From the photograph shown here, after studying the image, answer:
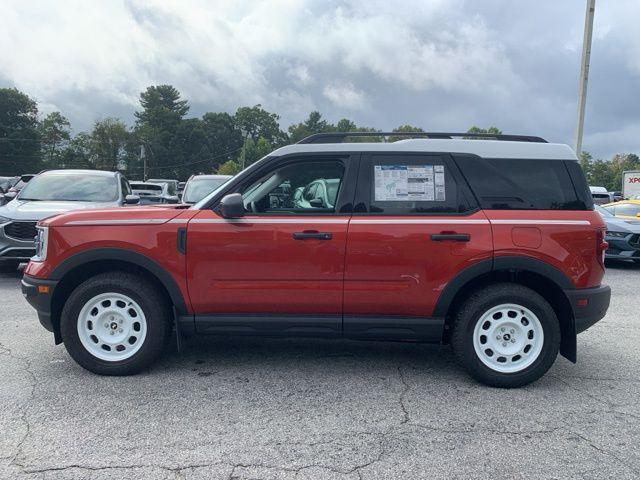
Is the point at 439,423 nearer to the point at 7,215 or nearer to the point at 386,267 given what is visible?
the point at 386,267

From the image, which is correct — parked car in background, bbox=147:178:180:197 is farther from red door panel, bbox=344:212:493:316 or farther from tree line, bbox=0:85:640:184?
tree line, bbox=0:85:640:184

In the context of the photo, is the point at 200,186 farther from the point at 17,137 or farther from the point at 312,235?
the point at 17,137

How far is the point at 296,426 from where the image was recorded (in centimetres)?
347

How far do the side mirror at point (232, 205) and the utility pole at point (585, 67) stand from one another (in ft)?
44.2

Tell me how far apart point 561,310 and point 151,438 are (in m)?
3.27

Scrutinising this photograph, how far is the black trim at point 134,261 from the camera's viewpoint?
13.7 ft

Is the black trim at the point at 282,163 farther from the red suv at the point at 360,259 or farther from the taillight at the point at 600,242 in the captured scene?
the taillight at the point at 600,242

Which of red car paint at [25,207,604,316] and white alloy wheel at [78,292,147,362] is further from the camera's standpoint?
white alloy wheel at [78,292,147,362]

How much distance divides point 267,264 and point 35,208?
5832mm

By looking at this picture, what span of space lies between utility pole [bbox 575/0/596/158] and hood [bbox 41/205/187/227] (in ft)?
44.8

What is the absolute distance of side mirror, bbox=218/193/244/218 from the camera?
4049 mm

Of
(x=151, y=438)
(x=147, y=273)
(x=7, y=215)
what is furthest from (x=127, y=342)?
(x=7, y=215)

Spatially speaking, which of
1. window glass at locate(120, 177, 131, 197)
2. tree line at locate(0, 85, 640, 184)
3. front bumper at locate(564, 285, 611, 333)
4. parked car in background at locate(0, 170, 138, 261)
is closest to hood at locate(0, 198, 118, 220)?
parked car in background at locate(0, 170, 138, 261)

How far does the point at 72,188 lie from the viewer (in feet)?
30.0
